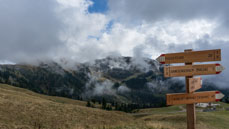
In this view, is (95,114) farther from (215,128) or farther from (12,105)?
(215,128)

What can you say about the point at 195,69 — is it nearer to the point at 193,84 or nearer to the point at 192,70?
the point at 192,70

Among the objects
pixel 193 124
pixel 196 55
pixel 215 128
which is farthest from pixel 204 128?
pixel 196 55

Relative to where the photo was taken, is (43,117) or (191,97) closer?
(191,97)

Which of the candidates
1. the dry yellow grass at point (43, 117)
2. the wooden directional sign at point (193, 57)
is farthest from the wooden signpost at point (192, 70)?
the dry yellow grass at point (43, 117)

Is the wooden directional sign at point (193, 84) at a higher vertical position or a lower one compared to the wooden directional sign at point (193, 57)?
lower

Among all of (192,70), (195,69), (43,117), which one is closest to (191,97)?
(192,70)

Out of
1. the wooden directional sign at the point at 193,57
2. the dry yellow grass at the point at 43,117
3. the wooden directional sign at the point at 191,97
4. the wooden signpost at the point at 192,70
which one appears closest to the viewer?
the wooden directional sign at the point at 191,97

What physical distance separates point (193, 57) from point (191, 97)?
2945 mm

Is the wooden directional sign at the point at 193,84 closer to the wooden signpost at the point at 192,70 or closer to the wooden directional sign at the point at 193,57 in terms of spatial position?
the wooden signpost at the point at 192,70

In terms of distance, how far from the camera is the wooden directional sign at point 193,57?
13234 millimetres

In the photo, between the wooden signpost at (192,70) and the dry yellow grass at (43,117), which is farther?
the dry yellow grass at (43,117)

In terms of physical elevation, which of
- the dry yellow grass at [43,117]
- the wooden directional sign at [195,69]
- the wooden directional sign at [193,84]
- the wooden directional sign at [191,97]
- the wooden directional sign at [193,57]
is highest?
the wooden directional sign at [193,57]

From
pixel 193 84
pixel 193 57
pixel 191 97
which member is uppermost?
pixel 193 57

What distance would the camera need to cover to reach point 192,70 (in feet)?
42.9
